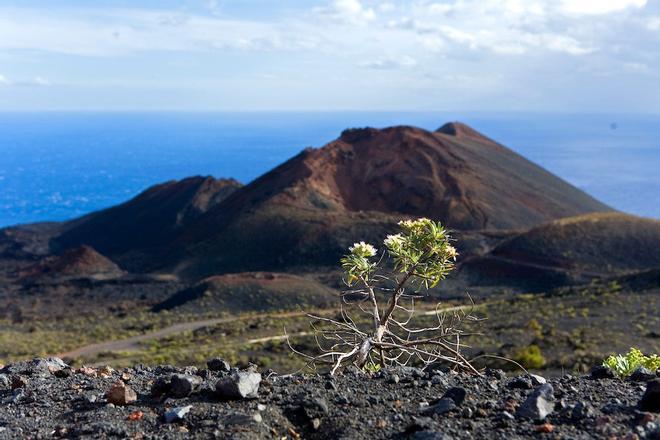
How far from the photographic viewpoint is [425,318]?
2980 cm

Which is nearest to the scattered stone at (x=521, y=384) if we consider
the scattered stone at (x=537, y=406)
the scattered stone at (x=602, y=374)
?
the scattered stone at (x=537, y=406)

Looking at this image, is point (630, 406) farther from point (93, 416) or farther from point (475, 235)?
point (475, 235)

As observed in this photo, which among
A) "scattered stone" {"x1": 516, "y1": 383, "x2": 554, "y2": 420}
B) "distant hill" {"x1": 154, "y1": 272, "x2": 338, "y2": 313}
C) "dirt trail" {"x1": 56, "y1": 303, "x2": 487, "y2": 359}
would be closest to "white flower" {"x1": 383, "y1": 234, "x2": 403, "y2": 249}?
"scattered stone" {"x1": 516, "y1": 383, "x2": 554, "y2": 420}

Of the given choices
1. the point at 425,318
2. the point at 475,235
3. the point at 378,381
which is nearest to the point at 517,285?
the point at 475,235

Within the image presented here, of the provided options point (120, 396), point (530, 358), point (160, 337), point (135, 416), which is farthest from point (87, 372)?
point (160, 337)

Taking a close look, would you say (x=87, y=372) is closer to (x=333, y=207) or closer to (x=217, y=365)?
(x=217, y=365)

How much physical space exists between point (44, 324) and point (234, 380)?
3584 cm

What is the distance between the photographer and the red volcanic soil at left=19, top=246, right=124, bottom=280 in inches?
2110

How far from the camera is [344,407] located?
5.32 meters

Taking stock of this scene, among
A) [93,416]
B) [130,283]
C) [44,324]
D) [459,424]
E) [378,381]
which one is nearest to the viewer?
[459,424]

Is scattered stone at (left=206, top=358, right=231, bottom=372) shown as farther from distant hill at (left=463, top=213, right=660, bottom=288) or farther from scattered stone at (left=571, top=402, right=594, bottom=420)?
distant hill at (left=463, top=213, right=660, bottom=288)

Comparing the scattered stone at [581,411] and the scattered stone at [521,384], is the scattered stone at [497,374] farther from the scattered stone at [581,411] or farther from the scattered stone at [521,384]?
the scattered stone at [581,411]

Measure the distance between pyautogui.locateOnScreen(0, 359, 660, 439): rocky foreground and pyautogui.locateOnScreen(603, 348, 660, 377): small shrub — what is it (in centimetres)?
14

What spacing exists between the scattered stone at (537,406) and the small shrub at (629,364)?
59.7 inches
